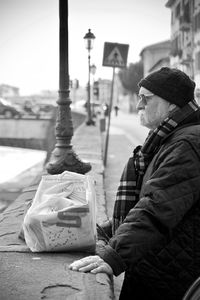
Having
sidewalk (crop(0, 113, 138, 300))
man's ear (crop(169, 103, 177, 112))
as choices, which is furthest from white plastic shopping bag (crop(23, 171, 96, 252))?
man's ear (crop(169, 103, 177, 112))

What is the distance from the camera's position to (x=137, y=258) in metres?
2.14

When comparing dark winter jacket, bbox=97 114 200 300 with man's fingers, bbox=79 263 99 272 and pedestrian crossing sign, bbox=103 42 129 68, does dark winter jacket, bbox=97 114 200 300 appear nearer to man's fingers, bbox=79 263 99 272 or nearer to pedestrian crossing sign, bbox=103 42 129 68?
man's fingers, bbox=79 263 99 272

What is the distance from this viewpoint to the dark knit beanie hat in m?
2.30

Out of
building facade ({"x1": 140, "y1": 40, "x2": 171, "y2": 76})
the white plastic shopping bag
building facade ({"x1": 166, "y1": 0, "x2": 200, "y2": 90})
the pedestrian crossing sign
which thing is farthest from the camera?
building facade ({"x1": 140, "y1": 40, "x2": 171, "y2": 76})

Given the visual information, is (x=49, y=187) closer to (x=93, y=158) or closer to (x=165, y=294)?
(x=165, y=294)

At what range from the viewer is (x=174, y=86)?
7.54ft

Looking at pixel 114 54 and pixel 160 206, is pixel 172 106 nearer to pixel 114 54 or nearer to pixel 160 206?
pixel 160 206

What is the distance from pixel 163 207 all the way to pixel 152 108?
503 millimetres

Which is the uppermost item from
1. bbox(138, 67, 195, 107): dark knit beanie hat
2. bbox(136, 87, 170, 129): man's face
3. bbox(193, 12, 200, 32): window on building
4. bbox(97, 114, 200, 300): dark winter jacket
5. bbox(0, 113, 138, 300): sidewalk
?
bbox(193, 12, 200, 32): window on building

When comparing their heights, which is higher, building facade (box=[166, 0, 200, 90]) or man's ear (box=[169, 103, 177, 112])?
building facade (box=[166, 0, 200, 90])

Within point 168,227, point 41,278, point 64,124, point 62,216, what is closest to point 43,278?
point 41,278

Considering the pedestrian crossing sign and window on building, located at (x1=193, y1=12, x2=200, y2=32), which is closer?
the pedestrian crossing sign

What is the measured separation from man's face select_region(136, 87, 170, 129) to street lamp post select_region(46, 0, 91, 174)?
436cm

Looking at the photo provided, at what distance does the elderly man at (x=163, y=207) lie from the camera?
6.88 ft
